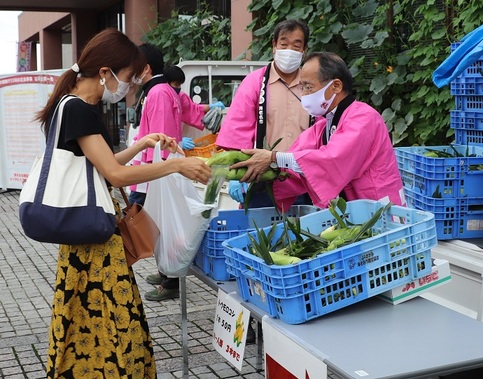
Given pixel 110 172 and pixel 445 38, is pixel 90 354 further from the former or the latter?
pixel 445 38

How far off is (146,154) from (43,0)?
1436cm

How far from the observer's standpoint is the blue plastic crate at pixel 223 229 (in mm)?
3205

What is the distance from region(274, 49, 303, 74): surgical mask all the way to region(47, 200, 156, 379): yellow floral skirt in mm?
1780

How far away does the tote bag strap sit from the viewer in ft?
9.82

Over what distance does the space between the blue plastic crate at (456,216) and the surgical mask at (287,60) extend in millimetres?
1205

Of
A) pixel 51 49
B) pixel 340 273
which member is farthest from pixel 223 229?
pixel 51 49

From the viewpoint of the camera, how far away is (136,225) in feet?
10.7

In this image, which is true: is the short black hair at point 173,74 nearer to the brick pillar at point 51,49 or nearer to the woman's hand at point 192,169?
the woman's hand at point 192,169

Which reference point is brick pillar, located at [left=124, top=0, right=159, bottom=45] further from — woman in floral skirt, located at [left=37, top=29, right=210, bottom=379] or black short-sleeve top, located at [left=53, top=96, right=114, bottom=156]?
black short-sleeve top, located at [left=53, top=96, right=114, bottom=156]

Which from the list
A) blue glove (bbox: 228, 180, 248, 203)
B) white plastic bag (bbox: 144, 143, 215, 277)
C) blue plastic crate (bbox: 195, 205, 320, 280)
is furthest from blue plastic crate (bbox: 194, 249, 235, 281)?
blue glove (bbox: 228, 180, 248, 203)

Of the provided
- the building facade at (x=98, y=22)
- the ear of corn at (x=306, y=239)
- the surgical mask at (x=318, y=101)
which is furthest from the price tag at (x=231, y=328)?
the building facade at (x=98, y=22)

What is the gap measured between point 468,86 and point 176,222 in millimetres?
2338

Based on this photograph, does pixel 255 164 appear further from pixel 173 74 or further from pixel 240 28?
pixel 240 28

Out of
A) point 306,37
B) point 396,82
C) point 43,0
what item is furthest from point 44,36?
point 306,37
